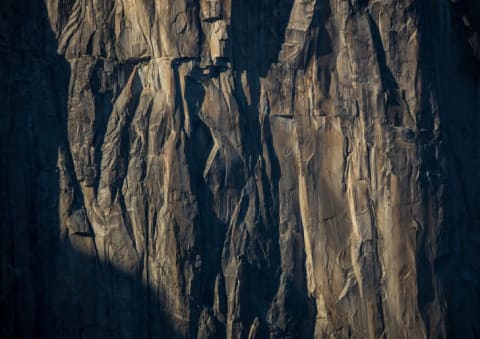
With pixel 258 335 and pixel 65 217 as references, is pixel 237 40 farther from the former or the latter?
pixel 258 335

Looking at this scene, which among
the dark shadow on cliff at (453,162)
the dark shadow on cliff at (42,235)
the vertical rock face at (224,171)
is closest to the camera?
the dark shadow on cliff at (42,235)

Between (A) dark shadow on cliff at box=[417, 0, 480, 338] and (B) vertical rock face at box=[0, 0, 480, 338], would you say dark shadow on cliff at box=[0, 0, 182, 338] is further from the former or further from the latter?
(A) dark shadow on cliff at box=[417, 0, 480, 338]

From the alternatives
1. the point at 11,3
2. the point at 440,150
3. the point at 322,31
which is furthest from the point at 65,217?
the point at 440,150

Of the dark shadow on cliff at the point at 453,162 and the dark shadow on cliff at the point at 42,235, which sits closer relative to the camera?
the dark shadow on cliff at the point at 42,235

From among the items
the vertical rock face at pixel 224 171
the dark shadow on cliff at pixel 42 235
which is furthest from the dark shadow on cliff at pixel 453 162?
the dark shadow on cliff at pixel 42 235

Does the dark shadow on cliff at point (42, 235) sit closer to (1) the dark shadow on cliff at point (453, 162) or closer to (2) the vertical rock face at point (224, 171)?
(2) the vertical rock face at point (224, 171)

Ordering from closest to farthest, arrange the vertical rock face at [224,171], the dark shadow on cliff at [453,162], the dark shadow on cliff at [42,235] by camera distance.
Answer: the dark shadow on cliff at [42,235] → the vertical rock face at [224,171] → the dark shadow on cliff at [453,162]

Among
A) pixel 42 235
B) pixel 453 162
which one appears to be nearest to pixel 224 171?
pixel 42 235

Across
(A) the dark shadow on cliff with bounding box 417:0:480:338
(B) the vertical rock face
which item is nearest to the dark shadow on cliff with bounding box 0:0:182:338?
(B) the vertical rock face
